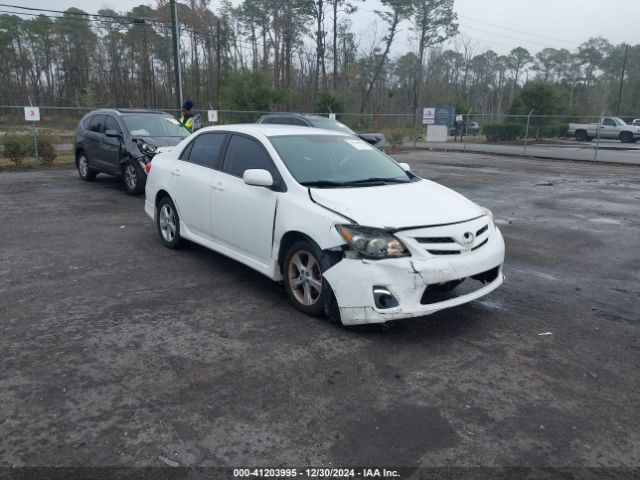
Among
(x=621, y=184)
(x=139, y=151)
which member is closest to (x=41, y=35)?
(x=139, y=151)

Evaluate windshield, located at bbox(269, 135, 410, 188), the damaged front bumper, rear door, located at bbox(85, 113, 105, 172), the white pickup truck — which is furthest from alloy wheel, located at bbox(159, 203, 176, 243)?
the white pickup truck

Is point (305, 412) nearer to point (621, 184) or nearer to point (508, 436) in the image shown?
point (508, 436)

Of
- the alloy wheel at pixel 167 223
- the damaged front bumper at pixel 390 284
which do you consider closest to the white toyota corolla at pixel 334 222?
the damaged front bumper at pixel 390 284

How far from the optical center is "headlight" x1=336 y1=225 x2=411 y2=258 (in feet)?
13.8

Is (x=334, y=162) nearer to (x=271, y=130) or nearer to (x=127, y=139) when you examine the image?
(x=271, y=130)

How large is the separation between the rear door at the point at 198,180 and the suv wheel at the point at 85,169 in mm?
7494

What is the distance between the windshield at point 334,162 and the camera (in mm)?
5168

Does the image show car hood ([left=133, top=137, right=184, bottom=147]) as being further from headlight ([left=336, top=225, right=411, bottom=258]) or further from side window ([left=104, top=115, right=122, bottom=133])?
headlight ([left=336, top=225, right=411, bottom=258])

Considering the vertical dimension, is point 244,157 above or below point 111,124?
below

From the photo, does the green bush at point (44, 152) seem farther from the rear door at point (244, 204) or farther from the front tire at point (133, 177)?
the rear door at point (244, 204)

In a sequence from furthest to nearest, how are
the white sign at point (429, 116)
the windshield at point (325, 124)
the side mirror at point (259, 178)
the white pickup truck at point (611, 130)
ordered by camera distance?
the white pickup truck at point (611, 130) → the white sign at point (429, 116) → the windshield at point (325, 124) → the side mirror at point (259, 178)

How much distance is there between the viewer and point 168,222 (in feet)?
22.8

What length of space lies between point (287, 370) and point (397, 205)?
1718 mm

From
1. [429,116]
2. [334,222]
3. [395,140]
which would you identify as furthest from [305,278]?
[429,116]
